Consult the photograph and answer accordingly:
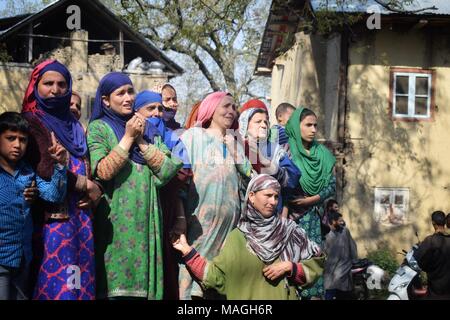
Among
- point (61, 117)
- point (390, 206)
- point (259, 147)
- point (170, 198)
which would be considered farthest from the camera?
point (390, 206)

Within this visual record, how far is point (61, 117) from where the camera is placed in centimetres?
530

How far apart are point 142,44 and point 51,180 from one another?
19.8 metres

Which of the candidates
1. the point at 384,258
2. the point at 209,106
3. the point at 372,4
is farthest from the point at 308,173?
the point at 372,4

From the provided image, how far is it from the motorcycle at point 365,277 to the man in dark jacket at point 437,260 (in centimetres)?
429

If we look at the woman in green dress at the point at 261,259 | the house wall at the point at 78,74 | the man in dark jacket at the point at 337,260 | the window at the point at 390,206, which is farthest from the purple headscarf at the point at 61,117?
the house wall at the point at 78,74

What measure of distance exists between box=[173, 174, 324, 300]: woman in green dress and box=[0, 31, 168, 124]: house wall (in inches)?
722

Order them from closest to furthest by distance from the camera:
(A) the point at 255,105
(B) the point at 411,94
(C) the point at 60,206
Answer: (C) the point at 60,206, (A) the point at 255,105, (B) the point at 411,94

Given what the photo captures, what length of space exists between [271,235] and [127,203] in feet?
3.26

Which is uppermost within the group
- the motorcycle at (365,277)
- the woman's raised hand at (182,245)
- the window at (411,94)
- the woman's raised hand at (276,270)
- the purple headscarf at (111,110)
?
the window at (411,94)

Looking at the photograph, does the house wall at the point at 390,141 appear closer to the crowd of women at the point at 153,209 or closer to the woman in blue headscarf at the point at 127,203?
the crowd of women at the point at 153,209

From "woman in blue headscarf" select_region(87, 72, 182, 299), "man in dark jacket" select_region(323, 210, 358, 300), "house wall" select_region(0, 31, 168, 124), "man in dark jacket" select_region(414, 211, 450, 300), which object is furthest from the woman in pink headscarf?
"house wall" select_region(0, 31, 168, 124)

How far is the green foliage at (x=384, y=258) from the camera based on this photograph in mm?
14945

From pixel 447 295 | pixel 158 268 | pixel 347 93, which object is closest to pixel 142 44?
pixel 347 93

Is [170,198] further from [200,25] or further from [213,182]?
[200,25]
